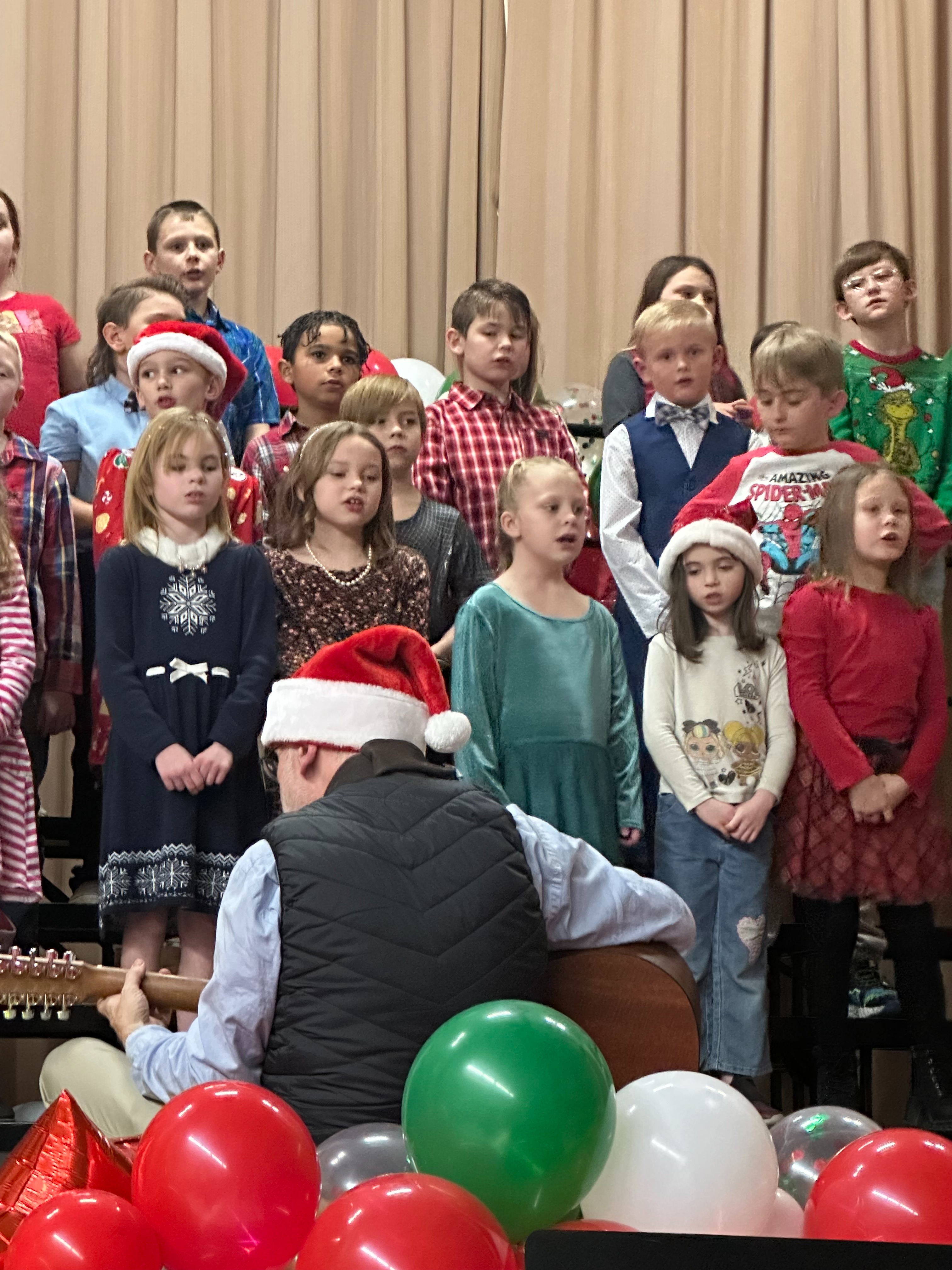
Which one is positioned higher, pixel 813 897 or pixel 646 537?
pixel 646 537

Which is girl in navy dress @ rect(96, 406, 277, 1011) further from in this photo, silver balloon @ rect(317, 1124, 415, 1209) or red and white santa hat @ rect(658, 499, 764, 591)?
silver balloon @ rect(317, 1124, 415, 1209)

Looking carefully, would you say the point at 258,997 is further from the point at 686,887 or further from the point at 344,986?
the point at 686,887

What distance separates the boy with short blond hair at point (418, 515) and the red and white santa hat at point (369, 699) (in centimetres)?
145

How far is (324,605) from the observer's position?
3.60 metres

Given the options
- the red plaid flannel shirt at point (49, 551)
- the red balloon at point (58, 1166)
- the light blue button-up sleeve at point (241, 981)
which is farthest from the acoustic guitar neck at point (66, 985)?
the red plaid flannel shirt at point (49, 551)

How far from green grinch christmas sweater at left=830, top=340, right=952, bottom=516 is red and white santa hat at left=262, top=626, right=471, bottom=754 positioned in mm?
2253

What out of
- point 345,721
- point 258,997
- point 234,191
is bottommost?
point 258,997

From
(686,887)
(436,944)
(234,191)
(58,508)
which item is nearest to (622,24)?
(234,191)

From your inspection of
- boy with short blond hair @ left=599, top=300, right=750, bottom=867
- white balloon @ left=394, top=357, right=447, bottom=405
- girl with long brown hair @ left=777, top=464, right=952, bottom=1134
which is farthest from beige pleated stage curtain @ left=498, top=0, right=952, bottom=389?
girl with long brown hair @ left=777, top=464, right=952, bottom=1134

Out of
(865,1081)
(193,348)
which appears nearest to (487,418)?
(193,348)

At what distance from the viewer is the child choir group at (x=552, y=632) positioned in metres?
3.39

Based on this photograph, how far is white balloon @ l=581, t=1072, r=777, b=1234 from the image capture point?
176 centimetres

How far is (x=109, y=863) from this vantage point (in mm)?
3293

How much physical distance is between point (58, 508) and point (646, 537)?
4.68 feet
